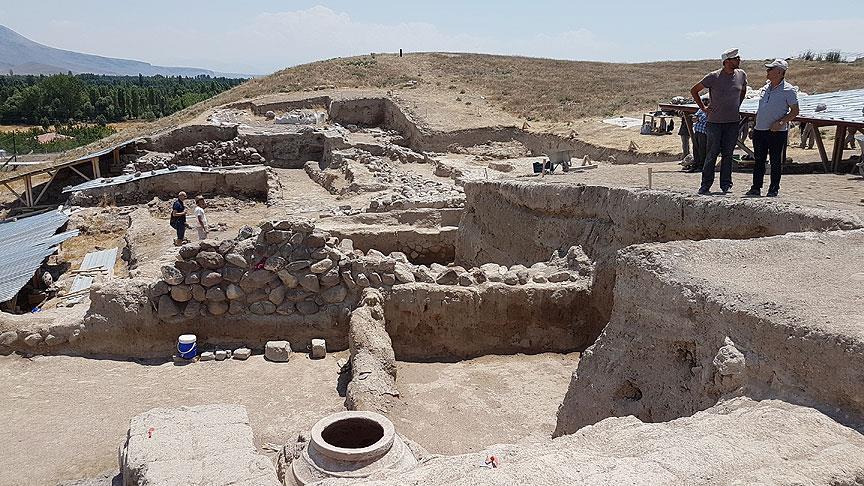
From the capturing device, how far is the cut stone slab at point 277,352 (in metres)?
7.17

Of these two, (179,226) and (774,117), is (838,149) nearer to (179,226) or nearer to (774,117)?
(774,117)

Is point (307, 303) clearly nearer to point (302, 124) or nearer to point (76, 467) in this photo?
point (76, 467)

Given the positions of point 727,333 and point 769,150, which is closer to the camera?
point 727,333

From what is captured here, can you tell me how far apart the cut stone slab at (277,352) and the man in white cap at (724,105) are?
16.7 feet

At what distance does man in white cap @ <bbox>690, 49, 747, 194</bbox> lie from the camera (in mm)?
6875

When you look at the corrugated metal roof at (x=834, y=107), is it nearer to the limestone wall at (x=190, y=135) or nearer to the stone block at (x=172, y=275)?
the stone block at (x=172, y=275)

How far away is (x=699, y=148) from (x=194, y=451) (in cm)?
848

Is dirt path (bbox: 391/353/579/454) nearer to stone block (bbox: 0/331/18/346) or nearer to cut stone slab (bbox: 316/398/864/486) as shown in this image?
cut stone slab (bbox: 316/398/864/486)

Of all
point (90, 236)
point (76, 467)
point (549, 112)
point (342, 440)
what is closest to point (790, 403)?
point (342, 440)

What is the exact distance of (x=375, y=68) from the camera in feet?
137

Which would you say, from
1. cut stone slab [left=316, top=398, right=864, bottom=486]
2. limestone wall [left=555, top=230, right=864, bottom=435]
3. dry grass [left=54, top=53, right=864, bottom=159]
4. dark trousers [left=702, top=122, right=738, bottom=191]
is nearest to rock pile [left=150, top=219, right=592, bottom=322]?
dark trousers [left=702, top=122, right=738, bottom=191]

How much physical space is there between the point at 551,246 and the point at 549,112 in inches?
875

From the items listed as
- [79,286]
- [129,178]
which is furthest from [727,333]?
[129,178]

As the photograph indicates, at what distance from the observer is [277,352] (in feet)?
23.5
